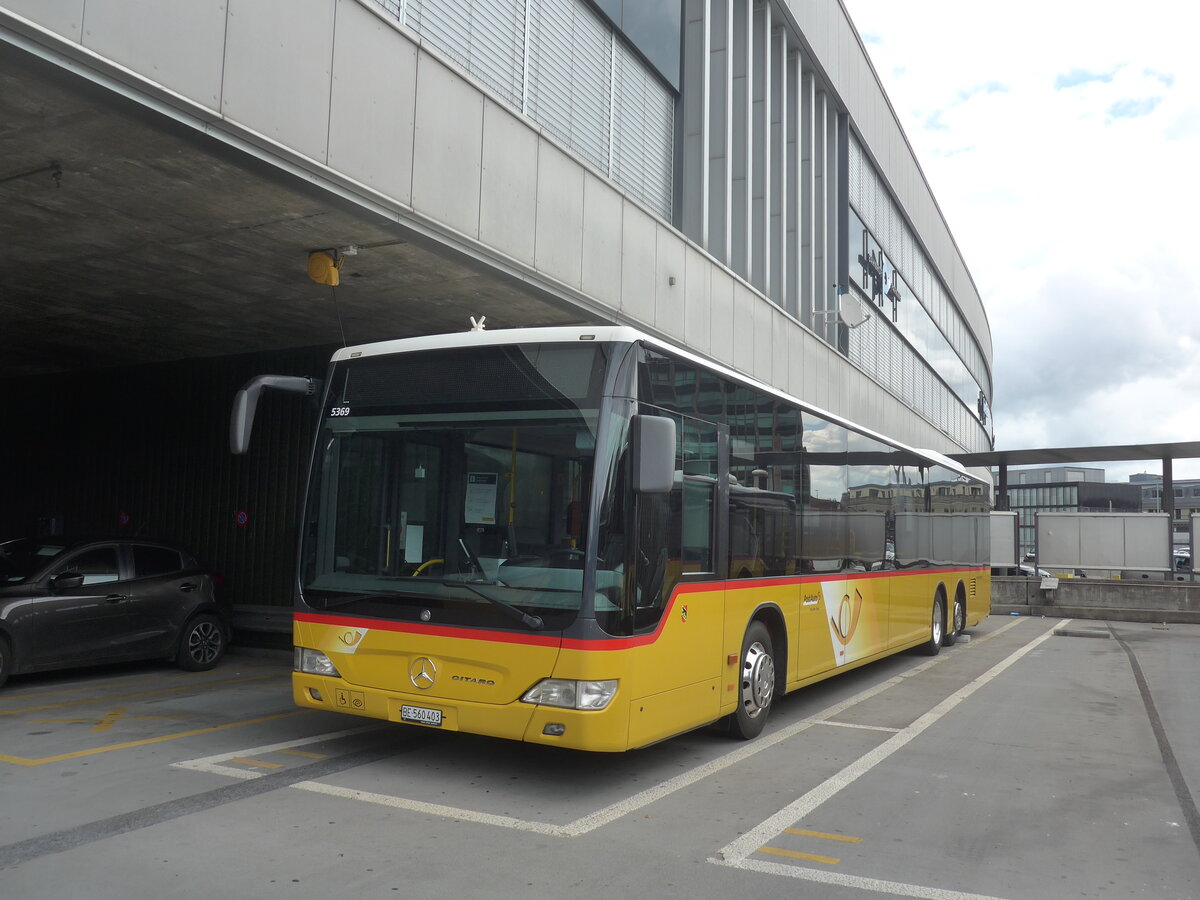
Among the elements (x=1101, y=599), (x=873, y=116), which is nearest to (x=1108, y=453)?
(x=1101, y=599)

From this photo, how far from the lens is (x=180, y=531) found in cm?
1545

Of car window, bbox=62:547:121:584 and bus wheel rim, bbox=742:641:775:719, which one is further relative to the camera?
car window, bbox=62:547:121:584

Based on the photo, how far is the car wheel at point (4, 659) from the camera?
31.6ft

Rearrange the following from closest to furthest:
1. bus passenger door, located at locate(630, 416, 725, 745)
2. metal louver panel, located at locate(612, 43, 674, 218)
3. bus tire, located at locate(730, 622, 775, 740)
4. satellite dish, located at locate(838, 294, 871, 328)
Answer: bus passenger door, located at locate(630, 416, 725, 745) < bus tire, located at locate(730, 622, 775, 740) < metal louver panel, located at locate(612, 43, 674, 218) < satellite dish, located at locate(838, 294, 871, 328)

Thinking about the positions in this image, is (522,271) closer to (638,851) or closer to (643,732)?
(643,732)

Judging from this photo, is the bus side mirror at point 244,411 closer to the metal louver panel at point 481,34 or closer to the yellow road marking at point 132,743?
the yellow road marking at point 132,743

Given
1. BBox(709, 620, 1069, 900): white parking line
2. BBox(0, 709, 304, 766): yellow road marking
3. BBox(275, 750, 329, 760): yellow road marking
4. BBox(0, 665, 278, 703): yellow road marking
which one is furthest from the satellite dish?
BBox(275, 750, 329, 760): yellow road marking

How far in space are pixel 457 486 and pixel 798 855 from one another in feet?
9.93

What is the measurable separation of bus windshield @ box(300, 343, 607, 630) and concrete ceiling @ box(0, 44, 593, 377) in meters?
2.20

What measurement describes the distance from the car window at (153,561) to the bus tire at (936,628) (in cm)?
1017

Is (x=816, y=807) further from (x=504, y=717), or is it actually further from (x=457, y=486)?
(x=457, y=486)

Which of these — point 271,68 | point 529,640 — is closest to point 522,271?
point 271,68

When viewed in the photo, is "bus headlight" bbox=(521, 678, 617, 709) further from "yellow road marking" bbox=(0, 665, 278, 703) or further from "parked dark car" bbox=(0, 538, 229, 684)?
"parked dark car" bbox=(0, 538, 229, 684)

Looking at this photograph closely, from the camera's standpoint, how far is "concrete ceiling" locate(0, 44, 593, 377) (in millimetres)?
7117
